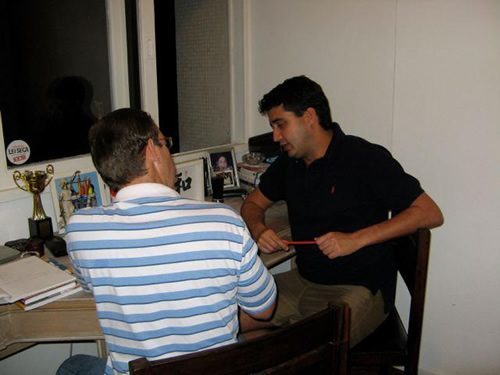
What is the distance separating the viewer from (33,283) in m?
1.35

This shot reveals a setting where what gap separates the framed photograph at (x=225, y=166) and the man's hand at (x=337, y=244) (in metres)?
0.91

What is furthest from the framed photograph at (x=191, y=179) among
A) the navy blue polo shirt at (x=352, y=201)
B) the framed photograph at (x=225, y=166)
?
the navy blue polo shirt at (x=352, y=201)

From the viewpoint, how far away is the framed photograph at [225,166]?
7.77 feet

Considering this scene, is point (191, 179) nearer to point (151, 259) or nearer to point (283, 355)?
point (151, 259)

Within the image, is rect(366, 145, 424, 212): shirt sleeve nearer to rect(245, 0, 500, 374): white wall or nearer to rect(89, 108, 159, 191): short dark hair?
rect(245, 0, 500, 374): white wall

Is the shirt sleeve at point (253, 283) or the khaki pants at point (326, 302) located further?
the khaki pants at point (326, 302)

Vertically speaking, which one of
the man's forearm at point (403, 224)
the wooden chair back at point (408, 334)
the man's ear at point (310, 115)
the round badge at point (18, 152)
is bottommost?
the wooden chair back at point (408, 334)

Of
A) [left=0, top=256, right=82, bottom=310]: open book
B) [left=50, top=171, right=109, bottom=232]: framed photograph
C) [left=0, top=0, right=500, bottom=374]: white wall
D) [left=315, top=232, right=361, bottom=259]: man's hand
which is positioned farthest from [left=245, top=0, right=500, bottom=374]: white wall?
[left=0, top=256, right=82, bottom=310]: open book

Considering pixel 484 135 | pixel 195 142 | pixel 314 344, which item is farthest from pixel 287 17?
pixel 314 344

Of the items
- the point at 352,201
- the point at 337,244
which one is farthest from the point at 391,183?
the point at 337,244

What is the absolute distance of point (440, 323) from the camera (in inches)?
85.3

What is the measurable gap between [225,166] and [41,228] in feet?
3.21

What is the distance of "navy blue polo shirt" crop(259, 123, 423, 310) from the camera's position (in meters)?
1.61

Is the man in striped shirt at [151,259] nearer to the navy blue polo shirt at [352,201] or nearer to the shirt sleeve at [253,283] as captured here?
the shirt sleeve at [253,283]
